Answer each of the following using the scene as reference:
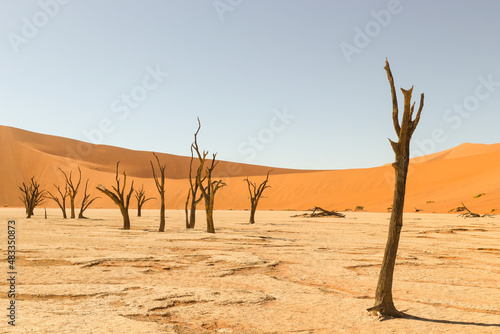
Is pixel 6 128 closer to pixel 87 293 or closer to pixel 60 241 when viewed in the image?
pixel 60 241

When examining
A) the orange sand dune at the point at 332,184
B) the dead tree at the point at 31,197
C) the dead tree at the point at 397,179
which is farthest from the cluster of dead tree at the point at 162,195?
the orange sand dune at the point at 332,184

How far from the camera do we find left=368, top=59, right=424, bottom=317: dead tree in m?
3.95

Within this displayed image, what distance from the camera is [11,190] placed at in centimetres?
5275

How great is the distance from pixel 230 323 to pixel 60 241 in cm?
720

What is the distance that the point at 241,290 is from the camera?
16.3 ft

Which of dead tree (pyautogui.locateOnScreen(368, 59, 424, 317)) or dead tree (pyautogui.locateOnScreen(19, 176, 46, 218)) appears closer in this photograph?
dead tree (pyautogui.locateOnScreen(368, 59, 424, 317))

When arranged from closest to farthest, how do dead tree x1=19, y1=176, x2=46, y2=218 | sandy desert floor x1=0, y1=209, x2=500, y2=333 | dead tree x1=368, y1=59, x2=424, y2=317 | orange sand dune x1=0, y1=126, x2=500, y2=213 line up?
1. sandy desert floor x1=0, y1=209, x2=500, y2=333
2. dead tree x1=368, y1=59, x2=424, y2=317
3. dead tree x1=19, y1=176, x2=46, y2=218
4. orange sand dune x1=0, y1=126, x2=500, y2=213

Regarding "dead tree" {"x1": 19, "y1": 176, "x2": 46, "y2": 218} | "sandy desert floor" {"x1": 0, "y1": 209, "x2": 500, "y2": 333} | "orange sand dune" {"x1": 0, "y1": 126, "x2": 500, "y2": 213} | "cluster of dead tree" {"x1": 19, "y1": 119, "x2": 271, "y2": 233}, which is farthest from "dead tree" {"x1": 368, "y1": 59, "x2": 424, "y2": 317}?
"orange sand dune" {"x1": 0, "y1": 126, "x2": 500, "y2": 213}

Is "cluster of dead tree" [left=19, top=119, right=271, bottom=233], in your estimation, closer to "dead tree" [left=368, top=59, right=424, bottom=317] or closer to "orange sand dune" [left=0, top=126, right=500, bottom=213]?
"dead tree" [left=368, top=59, right=424, bottom=317]

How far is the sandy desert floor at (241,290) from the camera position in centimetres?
370

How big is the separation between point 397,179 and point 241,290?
217 centimetres

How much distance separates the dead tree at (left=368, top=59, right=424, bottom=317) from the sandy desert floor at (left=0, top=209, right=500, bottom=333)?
19 centimetres

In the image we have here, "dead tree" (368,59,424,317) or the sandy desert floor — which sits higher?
"dead tree" (368,59,424,317)

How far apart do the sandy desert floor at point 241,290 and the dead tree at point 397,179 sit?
19 centimetres
